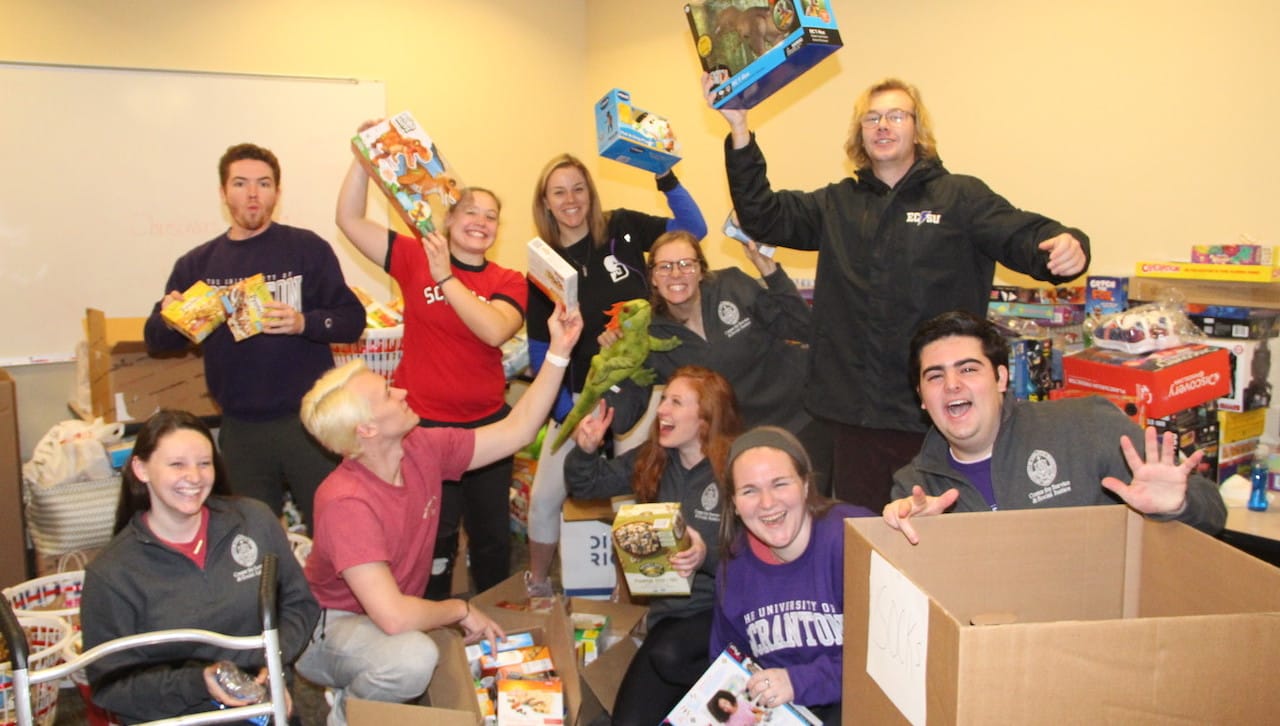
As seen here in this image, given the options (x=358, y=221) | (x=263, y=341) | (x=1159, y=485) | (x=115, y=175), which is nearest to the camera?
(x=1159, y=485)

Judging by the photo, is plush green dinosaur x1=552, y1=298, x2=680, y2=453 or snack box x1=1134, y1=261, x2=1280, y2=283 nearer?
snack box x1=1134, y1=261, x2=1280, y2=283

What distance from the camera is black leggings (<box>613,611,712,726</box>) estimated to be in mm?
2473

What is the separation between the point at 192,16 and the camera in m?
4.46

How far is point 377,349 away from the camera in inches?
161

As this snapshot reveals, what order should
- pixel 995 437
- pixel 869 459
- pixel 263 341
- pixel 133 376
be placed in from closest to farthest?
pixel 995 437 → pixel 869 459 → pixel 263 341 → pixel 133 376

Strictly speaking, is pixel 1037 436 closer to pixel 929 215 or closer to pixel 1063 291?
pixel 929 215

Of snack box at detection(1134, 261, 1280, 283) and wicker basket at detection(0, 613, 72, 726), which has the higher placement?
snack box at detection(1134, 261, 1280, 283)

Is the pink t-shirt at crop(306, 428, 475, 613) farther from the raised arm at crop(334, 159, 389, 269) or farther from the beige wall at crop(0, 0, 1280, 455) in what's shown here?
the beige wall at crop(0, 0, 1280, 455)

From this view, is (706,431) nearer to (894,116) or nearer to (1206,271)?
(894,116)

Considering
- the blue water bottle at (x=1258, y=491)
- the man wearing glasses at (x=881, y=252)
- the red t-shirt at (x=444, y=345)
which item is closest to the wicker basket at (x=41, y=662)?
the red t-shirt at (x=444, y=345)

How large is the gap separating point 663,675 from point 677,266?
121 centimetres

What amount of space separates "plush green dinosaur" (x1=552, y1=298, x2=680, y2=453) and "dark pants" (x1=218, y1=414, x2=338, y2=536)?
848 mm

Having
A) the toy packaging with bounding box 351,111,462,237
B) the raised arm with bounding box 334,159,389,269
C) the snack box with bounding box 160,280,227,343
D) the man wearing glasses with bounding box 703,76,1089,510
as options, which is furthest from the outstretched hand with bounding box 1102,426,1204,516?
the snack box with bounding box 160,280,227,343

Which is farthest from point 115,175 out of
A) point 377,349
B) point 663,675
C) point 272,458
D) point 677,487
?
point 663,675
